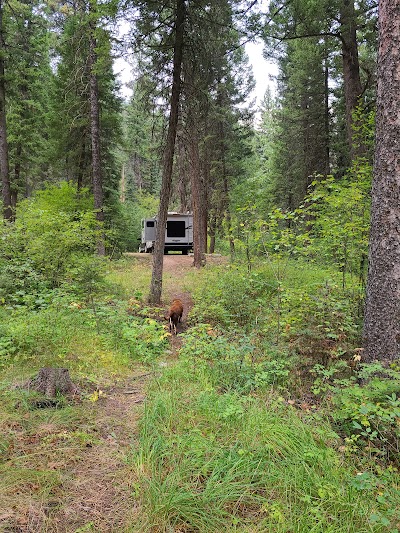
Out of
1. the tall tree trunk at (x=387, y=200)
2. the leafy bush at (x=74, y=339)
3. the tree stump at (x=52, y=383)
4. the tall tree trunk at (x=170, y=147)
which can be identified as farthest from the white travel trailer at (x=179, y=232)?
the tree stump at (x=52, y=383)

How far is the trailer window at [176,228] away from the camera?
19562 mm

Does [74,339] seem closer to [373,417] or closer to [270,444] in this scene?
[270,444]

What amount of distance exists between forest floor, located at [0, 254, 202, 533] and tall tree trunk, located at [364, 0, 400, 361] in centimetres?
270

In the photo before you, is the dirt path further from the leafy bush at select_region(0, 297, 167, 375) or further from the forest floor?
the leafy bush at select_region(0, 297, 167, 375)

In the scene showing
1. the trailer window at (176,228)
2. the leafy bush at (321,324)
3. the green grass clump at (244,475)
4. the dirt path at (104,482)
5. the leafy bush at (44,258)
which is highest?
the trailer window at (176,228)

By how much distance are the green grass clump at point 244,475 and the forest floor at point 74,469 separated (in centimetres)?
16

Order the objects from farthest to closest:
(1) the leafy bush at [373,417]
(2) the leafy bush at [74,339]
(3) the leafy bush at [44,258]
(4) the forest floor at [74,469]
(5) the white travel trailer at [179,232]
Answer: (5) the white travel trailer at [179,232] → (3) the leafy bush at [44,258] → (2) the leafy bush at [74,339] → (1) the leafy bush at [373,417] → (4) the forest floor at [74,469]

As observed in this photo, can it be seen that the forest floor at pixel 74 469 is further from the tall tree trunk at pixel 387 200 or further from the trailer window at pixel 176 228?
the trailer window at pixel 176 228

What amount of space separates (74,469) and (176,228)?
17861mm

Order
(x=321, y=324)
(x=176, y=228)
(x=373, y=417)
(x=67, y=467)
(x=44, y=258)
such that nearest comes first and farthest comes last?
(x=67, y=467) < (x=373, y=417) < (x=321, y=324) < (x=44, y=258) < (x=176, y=228)

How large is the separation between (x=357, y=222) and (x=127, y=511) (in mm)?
4954

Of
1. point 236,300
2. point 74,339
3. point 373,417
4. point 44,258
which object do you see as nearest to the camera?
point 373,417

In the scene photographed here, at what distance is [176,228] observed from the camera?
64.7ft

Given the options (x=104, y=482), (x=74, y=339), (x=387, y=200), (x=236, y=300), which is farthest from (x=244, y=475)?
(x=236, y=300)
